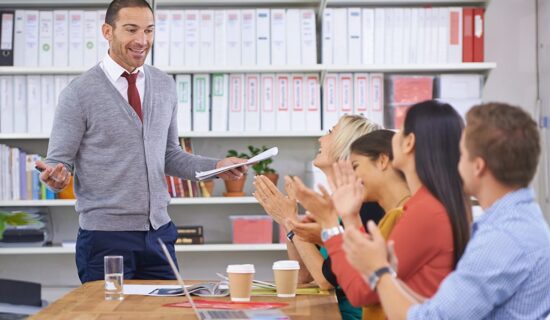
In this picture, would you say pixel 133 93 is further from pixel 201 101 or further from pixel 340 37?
pixel 340 37

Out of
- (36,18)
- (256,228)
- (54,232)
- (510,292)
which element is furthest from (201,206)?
(510,292)

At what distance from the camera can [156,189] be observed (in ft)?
9.26

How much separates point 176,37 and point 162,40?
0.24 feet

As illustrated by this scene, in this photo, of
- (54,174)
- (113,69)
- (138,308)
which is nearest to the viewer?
(138,308)

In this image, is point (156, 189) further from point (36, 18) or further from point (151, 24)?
point (36, 18)

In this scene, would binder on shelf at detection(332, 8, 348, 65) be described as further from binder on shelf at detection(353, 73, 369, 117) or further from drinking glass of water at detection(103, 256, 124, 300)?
drinking glass of water at detection(103, 256, 124, 300)

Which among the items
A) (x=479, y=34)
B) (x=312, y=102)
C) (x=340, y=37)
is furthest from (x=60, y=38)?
(x=479, y=34)

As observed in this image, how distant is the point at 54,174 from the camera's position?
2.59 m

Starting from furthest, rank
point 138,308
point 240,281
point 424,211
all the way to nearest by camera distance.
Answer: point 240,281 → point 138,308 → point 424,211

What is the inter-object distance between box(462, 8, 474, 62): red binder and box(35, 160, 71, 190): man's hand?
228 cm

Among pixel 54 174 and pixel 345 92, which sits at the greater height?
pixel 345 92

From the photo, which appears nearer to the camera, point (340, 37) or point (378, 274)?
point (378, 274)

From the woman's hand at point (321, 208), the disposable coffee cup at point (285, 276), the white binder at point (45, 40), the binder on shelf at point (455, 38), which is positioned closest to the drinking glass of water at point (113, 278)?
the disposable coffee cup at point (285, 276)

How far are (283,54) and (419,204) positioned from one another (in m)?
2.59
